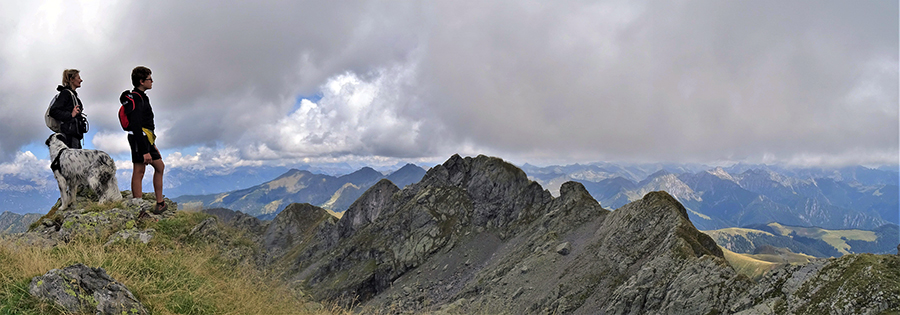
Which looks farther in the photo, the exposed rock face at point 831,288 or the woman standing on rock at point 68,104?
the exposed rock face at point 831,288

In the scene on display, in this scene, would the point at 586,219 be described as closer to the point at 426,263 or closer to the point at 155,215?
the point at 426,263

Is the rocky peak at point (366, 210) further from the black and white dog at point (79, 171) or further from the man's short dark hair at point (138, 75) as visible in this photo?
the man's short dark hair at point (138, 75)

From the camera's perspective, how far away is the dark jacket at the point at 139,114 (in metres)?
9.91

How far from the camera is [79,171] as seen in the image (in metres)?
11.1

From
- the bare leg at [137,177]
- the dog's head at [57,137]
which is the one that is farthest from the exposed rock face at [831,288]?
the dog's head at [57,137]

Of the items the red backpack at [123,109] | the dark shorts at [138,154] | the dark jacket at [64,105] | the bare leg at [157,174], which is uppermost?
the dark jacket at [64,105]

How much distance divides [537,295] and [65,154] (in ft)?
148

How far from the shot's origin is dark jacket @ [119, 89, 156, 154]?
32.5ft

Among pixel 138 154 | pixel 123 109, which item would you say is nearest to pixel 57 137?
pixel 138 154

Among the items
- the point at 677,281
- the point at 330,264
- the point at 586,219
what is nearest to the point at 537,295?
the point at 677,281

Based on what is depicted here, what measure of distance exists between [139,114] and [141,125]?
1.02 feet

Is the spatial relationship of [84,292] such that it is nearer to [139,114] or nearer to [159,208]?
[139,114]

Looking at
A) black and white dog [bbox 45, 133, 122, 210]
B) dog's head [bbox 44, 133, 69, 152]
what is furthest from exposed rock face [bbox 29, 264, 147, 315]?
dog's head [bbox 44, 133, 69, 152]

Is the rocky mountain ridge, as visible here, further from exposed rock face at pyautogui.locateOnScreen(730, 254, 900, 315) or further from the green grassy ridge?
the green grassy ridge
